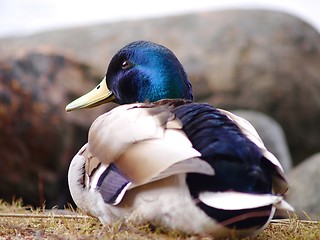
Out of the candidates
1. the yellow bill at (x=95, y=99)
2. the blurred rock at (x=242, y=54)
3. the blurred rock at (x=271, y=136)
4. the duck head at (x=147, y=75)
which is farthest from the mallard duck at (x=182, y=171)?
the blurred rock at (x=242, y=54)

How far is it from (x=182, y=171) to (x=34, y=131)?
544 centimetres

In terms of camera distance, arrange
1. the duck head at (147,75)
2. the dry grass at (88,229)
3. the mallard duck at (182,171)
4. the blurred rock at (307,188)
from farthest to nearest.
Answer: the blurred rock at (307,188) < the duck head at (147,75) < the dry grass at (88,229) < the mallard duck at (182,171)

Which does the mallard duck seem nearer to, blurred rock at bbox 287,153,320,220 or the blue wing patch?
the blue wing patch

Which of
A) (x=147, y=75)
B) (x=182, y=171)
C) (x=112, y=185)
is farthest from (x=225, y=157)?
(x=147, y=75)

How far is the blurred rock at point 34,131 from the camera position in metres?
8.17

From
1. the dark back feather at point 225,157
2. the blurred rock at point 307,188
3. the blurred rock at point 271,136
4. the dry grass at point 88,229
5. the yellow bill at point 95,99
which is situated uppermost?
the dark back feather at point 225,157

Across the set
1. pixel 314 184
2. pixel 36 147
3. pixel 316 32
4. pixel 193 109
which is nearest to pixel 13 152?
pixel 36 147

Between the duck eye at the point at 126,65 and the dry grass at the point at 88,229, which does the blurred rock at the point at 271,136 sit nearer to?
the duck eye at the point at 126,65

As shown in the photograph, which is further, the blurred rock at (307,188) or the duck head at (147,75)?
the blurred rock at (307,188)

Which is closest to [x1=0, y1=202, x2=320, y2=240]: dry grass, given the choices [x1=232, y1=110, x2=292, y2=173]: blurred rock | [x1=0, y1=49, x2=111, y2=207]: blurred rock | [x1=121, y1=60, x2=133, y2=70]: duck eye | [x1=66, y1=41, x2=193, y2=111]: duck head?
[x1=66, y1=41, x2=193, y2=111]: duck head

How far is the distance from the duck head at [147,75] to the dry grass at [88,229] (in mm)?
739

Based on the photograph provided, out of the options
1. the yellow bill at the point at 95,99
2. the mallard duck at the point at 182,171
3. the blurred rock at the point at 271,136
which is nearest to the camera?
the mallard duck at the point at 182,171

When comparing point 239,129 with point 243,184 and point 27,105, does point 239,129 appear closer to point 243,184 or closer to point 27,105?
point 243,184

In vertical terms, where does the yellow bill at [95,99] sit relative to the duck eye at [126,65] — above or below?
below
